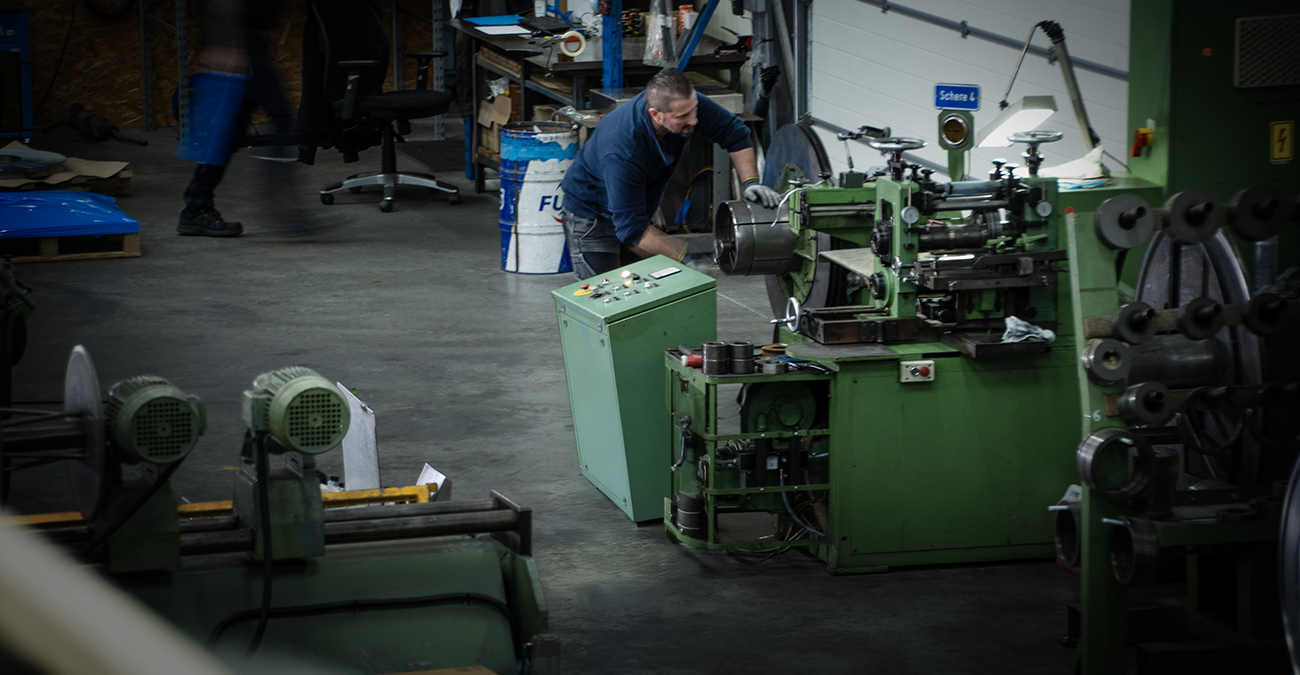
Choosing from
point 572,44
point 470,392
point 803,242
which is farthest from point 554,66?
point 803,242

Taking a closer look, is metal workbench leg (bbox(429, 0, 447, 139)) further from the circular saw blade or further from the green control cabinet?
the green control cabinet

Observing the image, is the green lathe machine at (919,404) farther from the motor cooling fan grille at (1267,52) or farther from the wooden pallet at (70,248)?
the wooden pallet at (70,248)

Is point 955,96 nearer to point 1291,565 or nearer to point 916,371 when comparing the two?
point 916,371

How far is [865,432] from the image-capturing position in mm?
3428

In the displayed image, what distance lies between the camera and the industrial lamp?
13.2 ft

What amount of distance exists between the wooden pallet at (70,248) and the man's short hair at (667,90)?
14.2ft

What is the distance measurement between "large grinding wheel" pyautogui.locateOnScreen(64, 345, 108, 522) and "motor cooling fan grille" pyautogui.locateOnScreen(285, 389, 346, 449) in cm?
30

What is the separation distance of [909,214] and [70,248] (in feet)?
19.4

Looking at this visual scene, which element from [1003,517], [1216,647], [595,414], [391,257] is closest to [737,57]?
[391,257]

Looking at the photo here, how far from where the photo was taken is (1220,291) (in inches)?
110

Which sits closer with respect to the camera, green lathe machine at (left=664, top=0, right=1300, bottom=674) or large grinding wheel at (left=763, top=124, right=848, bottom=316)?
green lathe machine at (left=664, top=0, right=1300, bottom=674)

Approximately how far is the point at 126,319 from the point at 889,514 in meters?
4.19

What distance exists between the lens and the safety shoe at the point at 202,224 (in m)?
7.92

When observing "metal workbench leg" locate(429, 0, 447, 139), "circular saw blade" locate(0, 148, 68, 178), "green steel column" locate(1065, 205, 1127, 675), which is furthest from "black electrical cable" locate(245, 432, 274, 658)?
"metal workbench leg" locate(429, 0, 447, 139)
